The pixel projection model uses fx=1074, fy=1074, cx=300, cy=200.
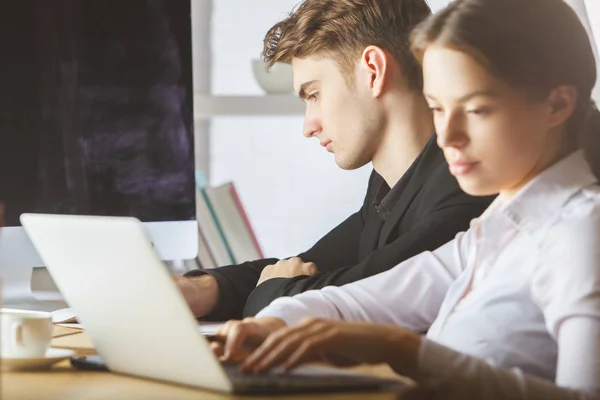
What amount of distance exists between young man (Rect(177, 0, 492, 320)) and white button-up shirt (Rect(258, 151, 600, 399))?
1.40 feet

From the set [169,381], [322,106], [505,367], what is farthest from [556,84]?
[322,106]

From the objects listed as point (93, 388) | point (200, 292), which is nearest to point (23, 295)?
point (200, 292)

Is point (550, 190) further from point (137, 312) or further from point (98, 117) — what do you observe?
point (98, 117)

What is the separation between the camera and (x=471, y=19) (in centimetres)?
108

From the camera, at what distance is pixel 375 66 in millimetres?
1784

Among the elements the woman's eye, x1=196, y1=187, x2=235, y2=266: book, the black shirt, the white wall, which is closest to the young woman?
the woman's eye

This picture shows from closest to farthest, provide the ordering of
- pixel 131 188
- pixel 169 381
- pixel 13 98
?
pixel 169 381 → pixel 13 98 → pixel 131 188

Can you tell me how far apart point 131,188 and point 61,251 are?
0.83m

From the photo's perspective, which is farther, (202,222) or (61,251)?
(202,222)

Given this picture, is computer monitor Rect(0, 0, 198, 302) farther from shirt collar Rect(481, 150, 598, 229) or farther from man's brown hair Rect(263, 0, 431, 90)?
shirt collar Rect(481, 150, 598, 229)

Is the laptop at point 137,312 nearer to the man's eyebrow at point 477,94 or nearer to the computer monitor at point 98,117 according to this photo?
the man's eyebrow at point 477,94

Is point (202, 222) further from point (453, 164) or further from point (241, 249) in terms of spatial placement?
point (453, 164)

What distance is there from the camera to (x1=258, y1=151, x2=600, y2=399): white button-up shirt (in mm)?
926

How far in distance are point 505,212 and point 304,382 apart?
0.31 m
